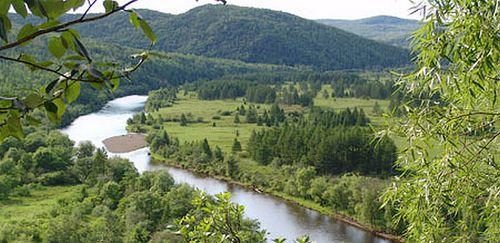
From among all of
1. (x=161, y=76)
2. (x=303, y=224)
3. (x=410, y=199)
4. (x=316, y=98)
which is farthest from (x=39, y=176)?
(x=161, y=76)

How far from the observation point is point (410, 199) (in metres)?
2.98

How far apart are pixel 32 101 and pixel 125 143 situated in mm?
42506

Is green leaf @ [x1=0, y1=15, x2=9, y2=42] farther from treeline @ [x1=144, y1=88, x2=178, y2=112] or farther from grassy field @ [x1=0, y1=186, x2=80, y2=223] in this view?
treeline @ [x1=144, y1=88, x2=178, y2=112]

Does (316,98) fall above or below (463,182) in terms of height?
below

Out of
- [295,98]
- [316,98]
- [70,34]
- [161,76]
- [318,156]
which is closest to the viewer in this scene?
[70,34]

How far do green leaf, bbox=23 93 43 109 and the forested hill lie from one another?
138118mm

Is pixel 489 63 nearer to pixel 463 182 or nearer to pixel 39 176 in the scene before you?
pixel 463 182

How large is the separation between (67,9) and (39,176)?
3238cm

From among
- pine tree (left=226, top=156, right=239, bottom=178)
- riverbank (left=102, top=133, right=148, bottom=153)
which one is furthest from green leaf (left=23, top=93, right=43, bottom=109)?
riverbank (left=102, top=133, right=148, bottom=153)

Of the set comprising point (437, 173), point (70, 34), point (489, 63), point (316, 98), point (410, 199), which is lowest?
point (316, 98)

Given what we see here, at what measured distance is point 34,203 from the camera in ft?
83.5

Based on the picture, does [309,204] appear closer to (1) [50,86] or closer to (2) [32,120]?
(2) [32,120]

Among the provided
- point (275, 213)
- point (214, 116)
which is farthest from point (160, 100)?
point (275, 213)

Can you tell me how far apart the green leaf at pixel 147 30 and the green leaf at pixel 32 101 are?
0.82 ft
